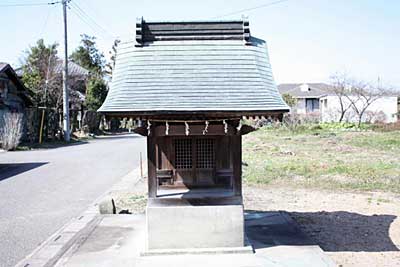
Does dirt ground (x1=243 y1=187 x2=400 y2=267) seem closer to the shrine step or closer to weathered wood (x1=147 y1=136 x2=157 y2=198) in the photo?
the shrine step

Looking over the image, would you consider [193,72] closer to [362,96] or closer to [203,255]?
[203,255]

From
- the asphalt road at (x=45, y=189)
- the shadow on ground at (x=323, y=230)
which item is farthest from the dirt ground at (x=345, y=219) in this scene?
the asphalt road at (x=45, y=189)

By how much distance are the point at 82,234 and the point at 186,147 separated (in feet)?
7.41

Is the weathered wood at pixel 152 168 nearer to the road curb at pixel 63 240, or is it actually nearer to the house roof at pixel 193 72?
the house roof at pixel 193 72

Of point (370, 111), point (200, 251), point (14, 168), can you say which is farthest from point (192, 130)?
point (370, 111)

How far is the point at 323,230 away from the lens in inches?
282

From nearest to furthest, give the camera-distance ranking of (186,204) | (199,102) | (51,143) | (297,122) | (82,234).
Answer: (199,102) < (186,204) < (82,234) < (51,143) < (297,122)

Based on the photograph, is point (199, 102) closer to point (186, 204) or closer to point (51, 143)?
point (186, 204)

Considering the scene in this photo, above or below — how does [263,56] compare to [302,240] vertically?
above

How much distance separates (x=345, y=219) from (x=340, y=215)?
11.1 inches

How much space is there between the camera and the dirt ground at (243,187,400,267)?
594 centimetres

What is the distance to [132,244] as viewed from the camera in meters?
6.12

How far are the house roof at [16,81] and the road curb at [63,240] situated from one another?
18.9 metres

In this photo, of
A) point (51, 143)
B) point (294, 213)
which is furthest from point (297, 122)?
point (294, 213)
